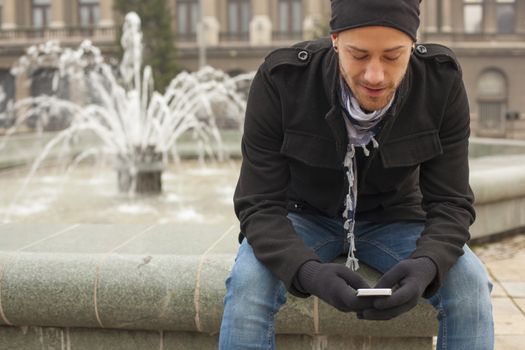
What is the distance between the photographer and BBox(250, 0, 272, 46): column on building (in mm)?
37000

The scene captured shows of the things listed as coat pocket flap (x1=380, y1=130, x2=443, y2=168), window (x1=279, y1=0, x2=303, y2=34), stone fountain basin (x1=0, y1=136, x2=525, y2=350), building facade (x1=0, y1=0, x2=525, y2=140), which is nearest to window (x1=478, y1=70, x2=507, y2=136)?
building facade (x1=0, y1=0, x2=525, y2=140)

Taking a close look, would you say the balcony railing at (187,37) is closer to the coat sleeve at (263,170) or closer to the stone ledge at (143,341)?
the stone ledge at (143,341)

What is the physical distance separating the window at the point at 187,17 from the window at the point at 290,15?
15.7 ft

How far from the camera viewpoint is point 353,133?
2475 mm

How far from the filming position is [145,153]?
9.61m

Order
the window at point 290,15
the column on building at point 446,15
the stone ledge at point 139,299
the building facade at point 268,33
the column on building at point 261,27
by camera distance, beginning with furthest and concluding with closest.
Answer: the window at point 290,15, the column on building at point 261,27, the column on building at point 446,15, the building facade at point 268,33, the stone ledge at point 139,299

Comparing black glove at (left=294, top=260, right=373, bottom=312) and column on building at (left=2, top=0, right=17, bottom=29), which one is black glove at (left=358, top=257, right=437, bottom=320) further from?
column on building at (left=2, top=0, right=17, bottom=29)

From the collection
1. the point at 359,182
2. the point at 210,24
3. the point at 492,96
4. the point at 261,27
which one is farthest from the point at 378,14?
the point at 210,24

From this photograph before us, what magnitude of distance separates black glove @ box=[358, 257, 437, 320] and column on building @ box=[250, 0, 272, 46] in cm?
3520

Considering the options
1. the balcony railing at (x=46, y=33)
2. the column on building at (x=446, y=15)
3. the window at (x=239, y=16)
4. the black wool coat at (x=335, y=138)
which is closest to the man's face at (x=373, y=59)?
the black wool coat at (x=335, y=138)

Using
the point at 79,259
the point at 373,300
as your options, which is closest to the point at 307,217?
the point at 373,300

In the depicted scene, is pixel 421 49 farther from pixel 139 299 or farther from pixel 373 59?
pixel 139 299

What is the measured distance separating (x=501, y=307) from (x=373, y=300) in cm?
270

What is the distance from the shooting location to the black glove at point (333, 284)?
6.96 ft
